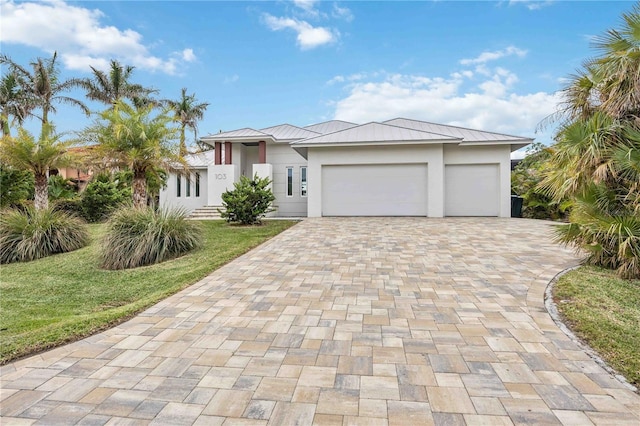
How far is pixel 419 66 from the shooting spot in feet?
51.8

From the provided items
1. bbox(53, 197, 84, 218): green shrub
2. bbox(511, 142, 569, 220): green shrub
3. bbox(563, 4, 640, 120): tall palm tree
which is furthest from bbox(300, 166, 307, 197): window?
bbox(563, 4, 640, 120): tall palm tree

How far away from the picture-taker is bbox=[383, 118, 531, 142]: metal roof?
15091mm

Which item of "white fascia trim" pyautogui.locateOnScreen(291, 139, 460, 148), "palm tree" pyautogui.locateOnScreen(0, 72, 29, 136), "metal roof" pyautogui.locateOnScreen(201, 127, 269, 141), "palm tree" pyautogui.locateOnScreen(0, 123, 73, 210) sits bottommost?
"palm tree" pyautogui.locateOnScreen(0, 123, 73, 210)

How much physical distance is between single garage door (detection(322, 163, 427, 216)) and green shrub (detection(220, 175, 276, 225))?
146 inches

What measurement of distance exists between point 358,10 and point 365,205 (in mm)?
7715

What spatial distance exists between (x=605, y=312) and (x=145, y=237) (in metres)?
8.56

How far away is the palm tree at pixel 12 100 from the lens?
23.2 m

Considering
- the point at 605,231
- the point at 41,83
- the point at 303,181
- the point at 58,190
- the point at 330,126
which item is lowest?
the point at 605,231

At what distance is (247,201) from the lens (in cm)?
1272

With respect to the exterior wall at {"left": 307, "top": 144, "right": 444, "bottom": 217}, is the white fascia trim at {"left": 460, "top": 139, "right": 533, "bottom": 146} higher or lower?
higher

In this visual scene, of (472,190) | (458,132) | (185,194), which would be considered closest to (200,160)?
(185,194)

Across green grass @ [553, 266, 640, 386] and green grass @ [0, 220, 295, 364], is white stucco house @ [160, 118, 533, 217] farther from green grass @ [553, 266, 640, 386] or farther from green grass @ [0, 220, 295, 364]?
green grass @ [553, 266, 640, 386]

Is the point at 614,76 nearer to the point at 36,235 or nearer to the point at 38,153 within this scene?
the point at 36,235

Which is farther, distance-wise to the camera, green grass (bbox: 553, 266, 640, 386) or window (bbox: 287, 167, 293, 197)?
window (bbox: 287, 167, 293, 197)
